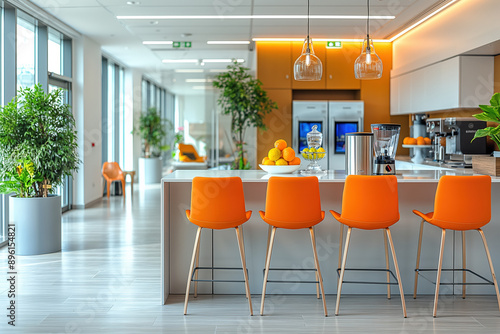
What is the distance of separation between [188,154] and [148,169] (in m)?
1.17

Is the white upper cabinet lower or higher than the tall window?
lower

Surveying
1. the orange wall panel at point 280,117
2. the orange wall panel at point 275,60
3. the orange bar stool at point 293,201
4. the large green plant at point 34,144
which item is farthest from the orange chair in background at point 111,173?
the orange bar stool at point 293,201

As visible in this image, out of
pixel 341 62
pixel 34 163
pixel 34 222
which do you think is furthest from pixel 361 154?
pixel 341 62

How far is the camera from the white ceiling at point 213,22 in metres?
6.48

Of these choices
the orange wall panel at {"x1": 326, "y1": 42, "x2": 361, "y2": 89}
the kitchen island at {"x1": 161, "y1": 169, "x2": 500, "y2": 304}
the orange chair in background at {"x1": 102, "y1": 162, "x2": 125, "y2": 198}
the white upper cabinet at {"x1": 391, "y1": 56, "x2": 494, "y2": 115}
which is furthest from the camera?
the orange chair in background at {"x1": 102, "y1": 162, "x2": 125, "y2": 198}

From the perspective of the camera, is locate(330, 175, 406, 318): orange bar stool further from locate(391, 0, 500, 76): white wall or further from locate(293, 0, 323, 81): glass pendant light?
locate(391, 0, 500, 76): white wall

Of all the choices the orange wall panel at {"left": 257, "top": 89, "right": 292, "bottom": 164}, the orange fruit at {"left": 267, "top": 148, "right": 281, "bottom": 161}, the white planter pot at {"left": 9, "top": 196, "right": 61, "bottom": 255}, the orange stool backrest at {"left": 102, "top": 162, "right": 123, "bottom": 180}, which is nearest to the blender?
the orange fruit at {"left": 267, "top": 148, "right": 281, "bottom": 161}

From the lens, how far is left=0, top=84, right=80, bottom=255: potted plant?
5555mm

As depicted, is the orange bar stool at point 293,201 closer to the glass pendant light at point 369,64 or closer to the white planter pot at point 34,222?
the glass pendant light at point 369,64

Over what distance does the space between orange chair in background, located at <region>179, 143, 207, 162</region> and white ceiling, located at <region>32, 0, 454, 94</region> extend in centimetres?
350

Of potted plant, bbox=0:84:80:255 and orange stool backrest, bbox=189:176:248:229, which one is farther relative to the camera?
potted plant, bbox=0:84:80:255

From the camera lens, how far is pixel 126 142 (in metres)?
13.3

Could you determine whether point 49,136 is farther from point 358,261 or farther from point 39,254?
point 358,261

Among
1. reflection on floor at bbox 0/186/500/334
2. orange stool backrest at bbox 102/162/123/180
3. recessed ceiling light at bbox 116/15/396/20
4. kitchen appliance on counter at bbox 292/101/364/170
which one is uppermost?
recessed ceiling light at bbox 116/15/396/20
